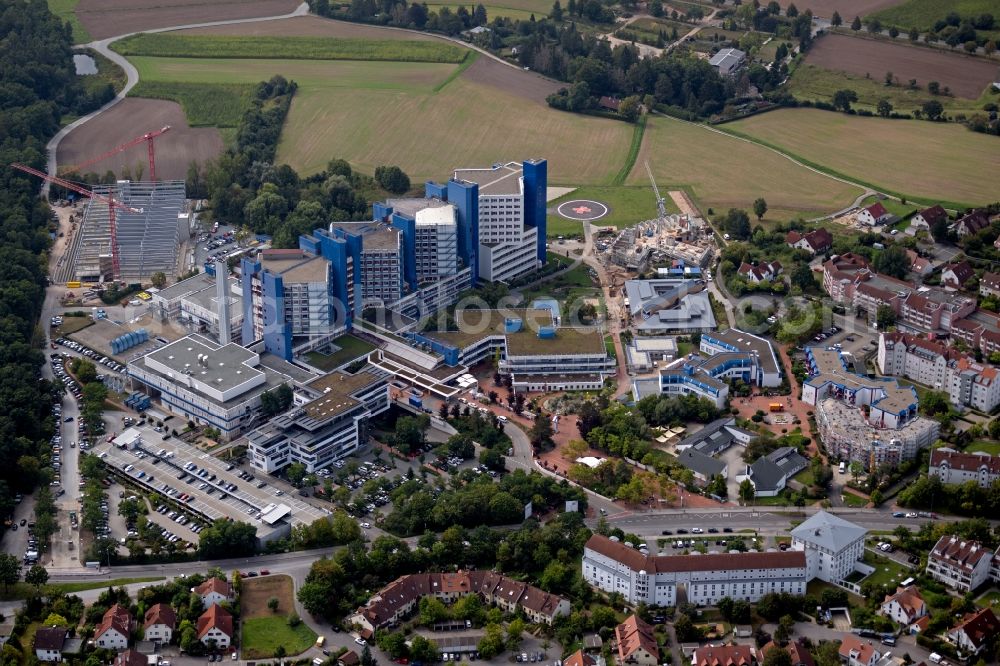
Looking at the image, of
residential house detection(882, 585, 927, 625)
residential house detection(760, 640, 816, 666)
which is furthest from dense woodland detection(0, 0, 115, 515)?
residential house detection(882, 585, 927, 625)

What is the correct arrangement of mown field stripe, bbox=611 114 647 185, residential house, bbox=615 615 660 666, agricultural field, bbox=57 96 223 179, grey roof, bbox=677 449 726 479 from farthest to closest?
agricultural field, bbox=57 96 223 179 < mown field stripe, bbox=611 114 647 185 < grey roof, bbox=677 449 726 479 < residential house, bbox=615 615 660 666

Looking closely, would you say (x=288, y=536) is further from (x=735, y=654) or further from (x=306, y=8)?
(x=306, y=8)

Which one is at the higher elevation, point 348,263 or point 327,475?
point 348,263

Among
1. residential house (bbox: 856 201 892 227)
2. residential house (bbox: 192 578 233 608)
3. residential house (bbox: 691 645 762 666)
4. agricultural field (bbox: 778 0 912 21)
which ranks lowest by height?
residential house (bbox: 192 578 233 608)

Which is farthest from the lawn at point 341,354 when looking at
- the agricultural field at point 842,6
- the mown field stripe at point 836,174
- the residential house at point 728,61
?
the agricultural field at point 842,6

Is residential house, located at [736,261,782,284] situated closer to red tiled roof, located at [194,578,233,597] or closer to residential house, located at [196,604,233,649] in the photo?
red tiled roof, located at [194,578,233,597]

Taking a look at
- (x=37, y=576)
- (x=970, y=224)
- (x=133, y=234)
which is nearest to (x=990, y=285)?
(x=970, y=224)

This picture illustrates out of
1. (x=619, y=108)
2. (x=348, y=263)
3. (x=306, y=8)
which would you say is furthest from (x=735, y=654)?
(x=306, y=8)

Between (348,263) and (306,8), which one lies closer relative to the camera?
(348,263)
